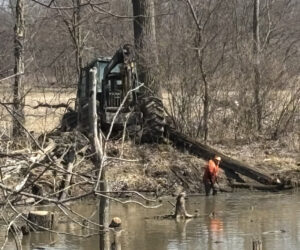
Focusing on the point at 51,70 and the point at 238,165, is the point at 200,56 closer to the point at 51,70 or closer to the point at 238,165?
the point at 238,165

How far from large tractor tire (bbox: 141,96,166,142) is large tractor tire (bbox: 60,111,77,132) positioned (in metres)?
2.39

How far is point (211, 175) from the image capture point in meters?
21.1

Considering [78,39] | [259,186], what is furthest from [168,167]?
[78,39]

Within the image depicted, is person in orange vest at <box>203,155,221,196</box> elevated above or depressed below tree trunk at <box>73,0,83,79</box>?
below

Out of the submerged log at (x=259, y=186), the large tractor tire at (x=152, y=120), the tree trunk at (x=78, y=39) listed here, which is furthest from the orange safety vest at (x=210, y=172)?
the tree trunk at (x=78, y=39)

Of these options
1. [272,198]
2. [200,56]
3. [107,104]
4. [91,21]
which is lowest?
[272,198]

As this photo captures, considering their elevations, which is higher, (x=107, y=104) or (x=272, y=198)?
(x=107, y=104)

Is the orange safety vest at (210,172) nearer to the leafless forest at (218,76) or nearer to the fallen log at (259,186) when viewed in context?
the fallen log at (259,186)

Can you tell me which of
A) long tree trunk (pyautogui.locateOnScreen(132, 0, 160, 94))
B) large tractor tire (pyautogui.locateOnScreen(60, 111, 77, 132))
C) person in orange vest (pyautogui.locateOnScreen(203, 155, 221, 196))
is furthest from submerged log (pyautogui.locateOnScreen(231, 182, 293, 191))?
large tractor tire (pyautogui.locateOnScreen(60, 111, 77, 132))

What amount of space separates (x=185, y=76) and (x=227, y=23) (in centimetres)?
378

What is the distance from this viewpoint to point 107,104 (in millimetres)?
23469

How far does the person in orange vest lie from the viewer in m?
21.1

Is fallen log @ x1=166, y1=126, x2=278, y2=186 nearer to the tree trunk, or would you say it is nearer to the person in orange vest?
the person in orange vest

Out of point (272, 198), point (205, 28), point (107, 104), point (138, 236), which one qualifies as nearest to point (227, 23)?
point (205, 28)
